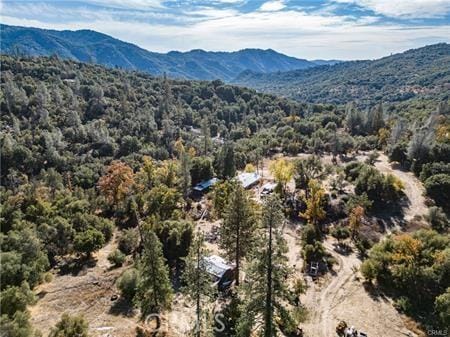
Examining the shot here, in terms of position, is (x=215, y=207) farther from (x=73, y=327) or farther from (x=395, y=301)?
(x=73, y=327)

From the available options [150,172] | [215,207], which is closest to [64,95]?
[150,172]

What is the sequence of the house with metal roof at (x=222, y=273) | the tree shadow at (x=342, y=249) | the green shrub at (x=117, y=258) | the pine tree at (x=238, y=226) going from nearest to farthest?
1. the pine tree at (x=238, y=226)
2. the house with metal roof at (x=222, y=273)
3. the green shrub at (x=117, y=258)
4. the tree shadow at (x=342, y=249)

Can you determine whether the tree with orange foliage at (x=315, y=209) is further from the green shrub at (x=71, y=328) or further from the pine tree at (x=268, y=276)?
the green shrub at (x=71, y=328)

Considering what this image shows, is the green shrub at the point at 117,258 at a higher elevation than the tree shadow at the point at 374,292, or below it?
higher

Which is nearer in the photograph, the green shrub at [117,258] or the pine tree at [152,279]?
the pine tree at [152,279]

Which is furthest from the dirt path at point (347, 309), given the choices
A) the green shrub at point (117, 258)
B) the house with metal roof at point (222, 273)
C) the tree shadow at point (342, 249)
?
the green shrub at point (117, 258)

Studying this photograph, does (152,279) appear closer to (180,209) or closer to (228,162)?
(180,209)

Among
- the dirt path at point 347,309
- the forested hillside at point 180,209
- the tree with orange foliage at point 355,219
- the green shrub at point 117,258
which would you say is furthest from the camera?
the tree with orange foliage at point 355,219
